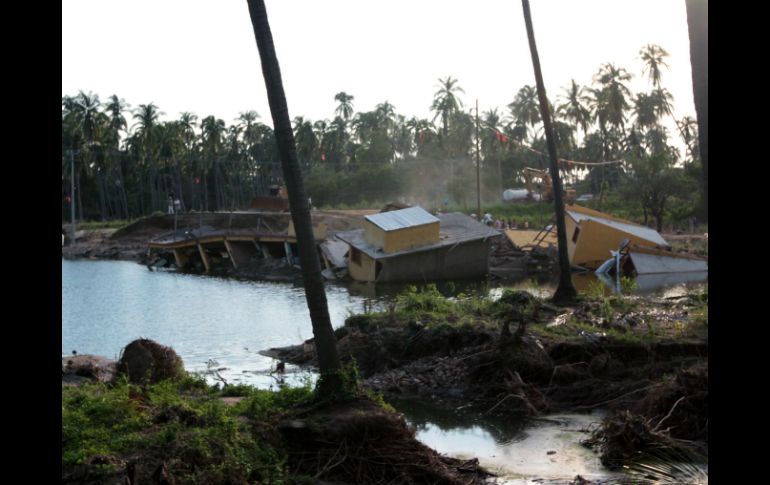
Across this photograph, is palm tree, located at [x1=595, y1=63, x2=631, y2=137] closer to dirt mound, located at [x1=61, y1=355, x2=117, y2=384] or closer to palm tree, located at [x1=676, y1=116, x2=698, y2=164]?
palm tree, located at [x1=676, y1=116, x2=698, y2=164]

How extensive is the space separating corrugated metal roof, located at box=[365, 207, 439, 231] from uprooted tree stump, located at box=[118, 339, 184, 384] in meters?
23.6

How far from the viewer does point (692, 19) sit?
587cm

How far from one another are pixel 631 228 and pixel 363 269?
39.5 ft

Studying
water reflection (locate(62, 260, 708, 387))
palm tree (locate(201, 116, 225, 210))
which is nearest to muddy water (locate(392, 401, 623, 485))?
water reflection (locate(62, 260, 708, 387))

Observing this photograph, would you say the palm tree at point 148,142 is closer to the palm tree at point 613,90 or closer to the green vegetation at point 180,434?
the palm tree at point 613,90

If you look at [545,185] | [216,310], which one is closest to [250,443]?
[216,310]

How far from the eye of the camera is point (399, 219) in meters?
38.2

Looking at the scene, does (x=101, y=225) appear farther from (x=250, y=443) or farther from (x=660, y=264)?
(x=250, y=443)
